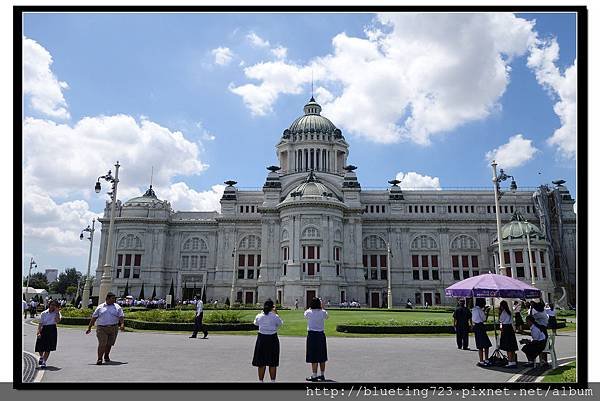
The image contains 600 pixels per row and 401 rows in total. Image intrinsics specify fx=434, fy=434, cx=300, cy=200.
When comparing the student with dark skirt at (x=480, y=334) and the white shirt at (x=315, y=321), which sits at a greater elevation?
the white shirt at (x=315, y=321)

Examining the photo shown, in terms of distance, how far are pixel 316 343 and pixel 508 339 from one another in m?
7.77

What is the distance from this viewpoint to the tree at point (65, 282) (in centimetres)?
14488

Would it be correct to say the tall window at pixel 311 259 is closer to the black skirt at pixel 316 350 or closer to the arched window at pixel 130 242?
the arched window at pixel 130 242

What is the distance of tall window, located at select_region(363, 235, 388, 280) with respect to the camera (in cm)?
7900

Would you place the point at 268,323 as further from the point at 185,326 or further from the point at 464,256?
the point at 464,256

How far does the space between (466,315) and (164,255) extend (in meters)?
70.4

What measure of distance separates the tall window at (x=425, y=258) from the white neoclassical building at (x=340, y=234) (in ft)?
0.61

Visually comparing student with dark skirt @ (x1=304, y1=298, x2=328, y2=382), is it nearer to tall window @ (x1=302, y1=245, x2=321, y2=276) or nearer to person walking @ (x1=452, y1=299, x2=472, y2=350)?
person walking @ (x1=452, y1=299, x2=472, y2=350)

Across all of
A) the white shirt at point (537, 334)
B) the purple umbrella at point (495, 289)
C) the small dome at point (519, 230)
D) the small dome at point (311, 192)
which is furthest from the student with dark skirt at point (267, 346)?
the small dome at point (519, 230)

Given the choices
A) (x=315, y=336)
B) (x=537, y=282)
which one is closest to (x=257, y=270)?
(x=537, y=282)

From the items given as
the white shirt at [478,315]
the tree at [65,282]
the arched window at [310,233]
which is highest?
the arched window at [310,233]

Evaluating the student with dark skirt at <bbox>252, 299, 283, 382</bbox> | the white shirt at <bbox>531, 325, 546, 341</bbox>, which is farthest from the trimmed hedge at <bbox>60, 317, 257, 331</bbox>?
the white shirt at <bbox>531, 325, 546, 341</bbox>

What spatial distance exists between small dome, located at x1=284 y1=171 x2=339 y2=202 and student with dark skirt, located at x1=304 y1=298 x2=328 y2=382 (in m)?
57.0

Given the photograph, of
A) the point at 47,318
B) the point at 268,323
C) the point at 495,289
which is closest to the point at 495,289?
the point at 495,289
